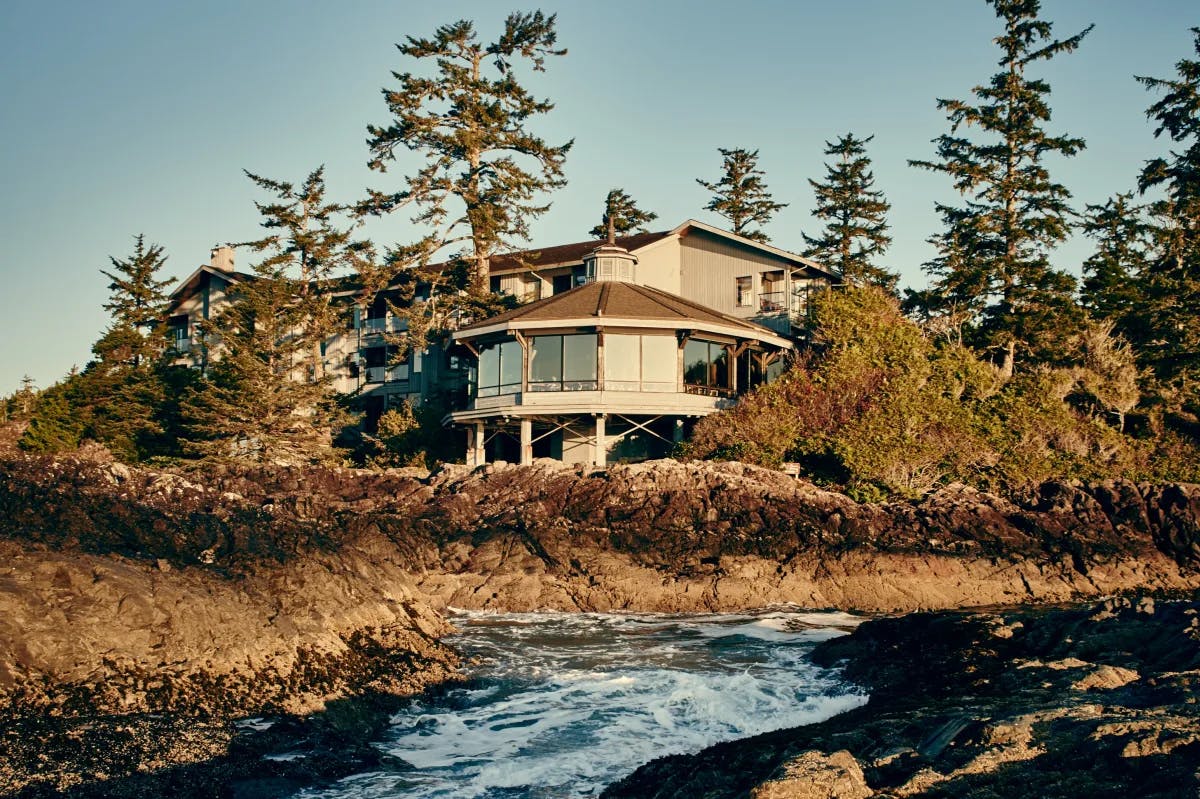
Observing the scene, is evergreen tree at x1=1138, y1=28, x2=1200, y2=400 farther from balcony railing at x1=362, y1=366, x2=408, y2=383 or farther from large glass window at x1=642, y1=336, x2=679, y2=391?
balcony railing at x1=362, y1=366, x2=408, y2=383

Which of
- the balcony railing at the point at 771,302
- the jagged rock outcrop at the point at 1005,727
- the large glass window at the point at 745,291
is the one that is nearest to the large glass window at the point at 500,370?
the large glass window at the point at 745,291

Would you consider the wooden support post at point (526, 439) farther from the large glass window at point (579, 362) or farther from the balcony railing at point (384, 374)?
the balcony railing at point (384, 374)

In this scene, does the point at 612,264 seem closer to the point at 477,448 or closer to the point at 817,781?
the point at 477,448

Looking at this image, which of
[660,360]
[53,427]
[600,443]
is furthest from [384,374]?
[660,360]

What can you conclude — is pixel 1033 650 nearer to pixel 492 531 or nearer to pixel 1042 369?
pixel 492 531

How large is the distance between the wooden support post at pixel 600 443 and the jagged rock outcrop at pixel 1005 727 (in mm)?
17628

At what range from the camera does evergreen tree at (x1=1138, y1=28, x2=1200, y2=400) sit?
30375 millimetres

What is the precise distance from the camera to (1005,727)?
9.06 metres

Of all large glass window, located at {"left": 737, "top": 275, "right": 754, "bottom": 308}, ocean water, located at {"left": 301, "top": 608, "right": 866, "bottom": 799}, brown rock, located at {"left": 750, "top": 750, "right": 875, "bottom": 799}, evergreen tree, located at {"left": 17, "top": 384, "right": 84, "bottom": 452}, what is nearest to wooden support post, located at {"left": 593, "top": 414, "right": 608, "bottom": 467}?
large glass window, located at {"left": 737, "top": 275, "right": 754, "bottom": 308}

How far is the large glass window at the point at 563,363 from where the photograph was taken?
32.3 metres

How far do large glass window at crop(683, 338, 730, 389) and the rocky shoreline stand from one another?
23.7ft

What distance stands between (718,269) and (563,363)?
980cm

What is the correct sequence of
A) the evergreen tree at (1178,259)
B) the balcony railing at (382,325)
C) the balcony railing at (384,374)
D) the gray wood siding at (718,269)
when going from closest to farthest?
the evergreen tree at (1178,259)
the gray wood siding at (718,269)
the balcony railing at (384,374)
the balcony railing at (382,325)

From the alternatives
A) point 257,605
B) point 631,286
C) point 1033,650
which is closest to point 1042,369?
point 631,286
